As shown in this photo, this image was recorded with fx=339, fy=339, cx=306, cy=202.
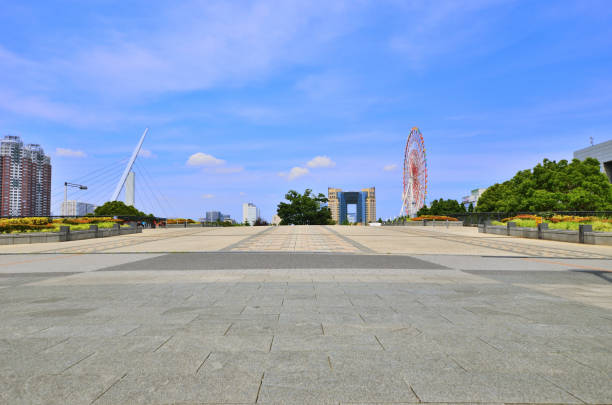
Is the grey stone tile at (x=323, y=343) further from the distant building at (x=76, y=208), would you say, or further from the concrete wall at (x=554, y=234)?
the distant building at (x=76, y=208)

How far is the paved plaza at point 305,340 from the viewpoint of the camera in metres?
2.54

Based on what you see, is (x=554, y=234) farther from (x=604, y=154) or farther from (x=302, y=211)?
(x=604, y=154)

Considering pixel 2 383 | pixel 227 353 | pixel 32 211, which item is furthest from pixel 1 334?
pixel 32 211

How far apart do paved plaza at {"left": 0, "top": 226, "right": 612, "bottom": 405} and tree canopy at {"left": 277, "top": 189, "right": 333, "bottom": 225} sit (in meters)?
60.1

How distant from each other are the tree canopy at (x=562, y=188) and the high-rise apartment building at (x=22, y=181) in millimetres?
123355

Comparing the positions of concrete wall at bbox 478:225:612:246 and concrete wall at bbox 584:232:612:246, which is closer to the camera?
concrete wall at bbox 584:232:612:246

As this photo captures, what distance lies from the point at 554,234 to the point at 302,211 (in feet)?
167

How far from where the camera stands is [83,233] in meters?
22.1

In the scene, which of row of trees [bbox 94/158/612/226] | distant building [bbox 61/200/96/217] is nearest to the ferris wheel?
row of trees [bbox 94/158/612/226]

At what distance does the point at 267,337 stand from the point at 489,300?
12.6 ft

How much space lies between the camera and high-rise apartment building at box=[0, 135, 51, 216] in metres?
103

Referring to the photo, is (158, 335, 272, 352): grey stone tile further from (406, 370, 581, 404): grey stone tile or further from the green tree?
the green tree

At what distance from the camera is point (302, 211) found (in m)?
67.8

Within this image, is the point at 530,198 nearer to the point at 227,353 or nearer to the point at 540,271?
the point at 540,271
